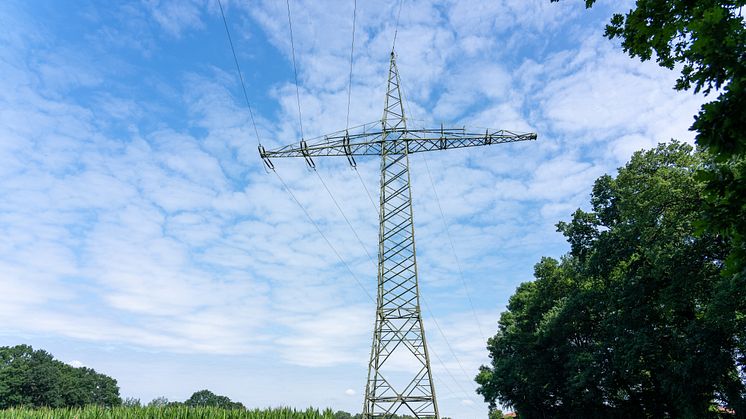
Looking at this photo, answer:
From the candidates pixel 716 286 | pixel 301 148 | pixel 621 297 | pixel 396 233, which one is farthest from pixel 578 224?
pixel 301 148

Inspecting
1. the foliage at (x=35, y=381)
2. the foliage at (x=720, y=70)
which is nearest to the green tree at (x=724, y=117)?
the foliage at (x=720, y=70)

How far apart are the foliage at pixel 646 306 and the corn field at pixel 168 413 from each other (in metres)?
16.5

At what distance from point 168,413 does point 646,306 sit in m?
22.3

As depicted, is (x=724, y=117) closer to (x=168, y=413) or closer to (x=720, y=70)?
(x=720, y=70)

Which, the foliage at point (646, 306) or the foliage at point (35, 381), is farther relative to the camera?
the foliage at point (35, 381)

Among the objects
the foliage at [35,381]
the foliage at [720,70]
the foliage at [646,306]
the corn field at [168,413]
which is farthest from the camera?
the foliage at [35,381]

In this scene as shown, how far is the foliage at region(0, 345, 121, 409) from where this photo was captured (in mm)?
74500

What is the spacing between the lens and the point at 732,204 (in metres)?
4.90

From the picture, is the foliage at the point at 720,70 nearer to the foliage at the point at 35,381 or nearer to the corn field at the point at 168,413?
the corn field at the point at 168,413

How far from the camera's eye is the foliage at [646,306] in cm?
1894

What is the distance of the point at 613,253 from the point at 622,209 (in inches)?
102

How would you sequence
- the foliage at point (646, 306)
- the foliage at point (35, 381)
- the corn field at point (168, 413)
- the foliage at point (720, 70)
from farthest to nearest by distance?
1. the foliage at point (35, 381)
2. the foliage at point (646, 306)
3. the corn field at point (168, 413)
4. the foliage at point (720, 70)

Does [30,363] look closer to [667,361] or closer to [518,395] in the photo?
[518,395]

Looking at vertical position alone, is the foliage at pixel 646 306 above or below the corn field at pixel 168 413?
above
